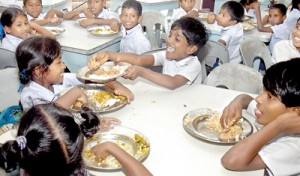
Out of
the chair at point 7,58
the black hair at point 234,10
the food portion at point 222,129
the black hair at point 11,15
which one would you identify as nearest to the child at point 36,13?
the black hair at point 11,15

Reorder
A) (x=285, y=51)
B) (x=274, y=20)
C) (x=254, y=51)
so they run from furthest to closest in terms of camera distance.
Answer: (x=274, y=20)
(x=285, y=51)
(x=254, y=51)

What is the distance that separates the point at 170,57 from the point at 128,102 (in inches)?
22.7

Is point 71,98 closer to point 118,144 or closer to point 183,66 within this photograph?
point 118,144

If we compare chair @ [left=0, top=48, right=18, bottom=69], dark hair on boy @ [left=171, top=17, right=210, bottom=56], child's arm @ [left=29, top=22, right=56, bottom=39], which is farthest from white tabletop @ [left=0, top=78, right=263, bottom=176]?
child's arm @ [left=29, top=22, right=56, bottom=39]

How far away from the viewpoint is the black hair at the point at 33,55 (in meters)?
1.60

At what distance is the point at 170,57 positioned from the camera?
2.04 m

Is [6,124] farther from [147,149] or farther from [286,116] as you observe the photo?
[286,116]

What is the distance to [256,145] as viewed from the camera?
44.8 inches

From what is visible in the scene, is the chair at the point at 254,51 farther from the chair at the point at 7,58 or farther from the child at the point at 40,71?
the chair at the point at 7,58

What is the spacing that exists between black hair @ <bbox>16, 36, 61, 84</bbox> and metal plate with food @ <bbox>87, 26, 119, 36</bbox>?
1.09 metres

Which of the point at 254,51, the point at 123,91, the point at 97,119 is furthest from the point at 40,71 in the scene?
the point at 254,51

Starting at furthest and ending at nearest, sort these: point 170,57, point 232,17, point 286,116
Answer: point 232,17 < point 170,57 < point 286,116

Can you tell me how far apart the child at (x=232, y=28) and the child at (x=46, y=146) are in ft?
7.30

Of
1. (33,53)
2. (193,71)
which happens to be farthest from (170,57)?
(33,53)
